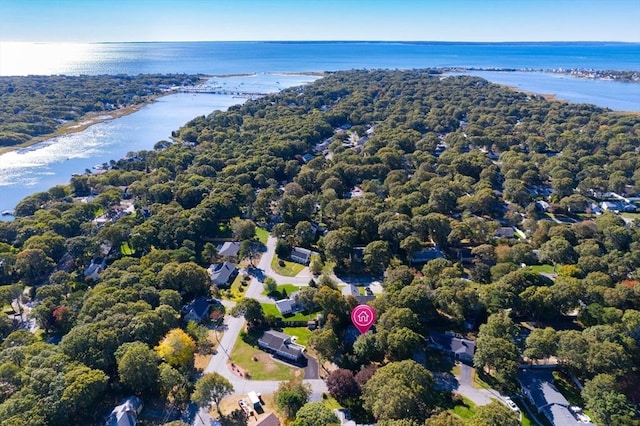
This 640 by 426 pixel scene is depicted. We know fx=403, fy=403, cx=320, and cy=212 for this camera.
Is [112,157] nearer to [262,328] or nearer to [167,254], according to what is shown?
[167,254]

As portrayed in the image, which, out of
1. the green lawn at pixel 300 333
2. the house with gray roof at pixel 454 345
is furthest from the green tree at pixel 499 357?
the green lawn at pixel 300 333

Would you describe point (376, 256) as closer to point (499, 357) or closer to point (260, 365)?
point (499, 357)

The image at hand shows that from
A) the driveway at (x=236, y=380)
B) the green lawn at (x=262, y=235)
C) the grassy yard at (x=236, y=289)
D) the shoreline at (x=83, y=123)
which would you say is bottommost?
the driveway at (x=236, y=380)

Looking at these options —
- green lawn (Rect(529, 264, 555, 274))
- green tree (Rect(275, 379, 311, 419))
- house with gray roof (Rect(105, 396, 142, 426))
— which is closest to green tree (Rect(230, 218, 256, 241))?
house with gray roof (Rect(105, 396, 142, 426))

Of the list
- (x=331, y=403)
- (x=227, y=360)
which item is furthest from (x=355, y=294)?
(x=227, y=360)

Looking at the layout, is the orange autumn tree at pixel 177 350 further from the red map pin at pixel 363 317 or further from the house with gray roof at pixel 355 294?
the house with gray roof at pixel 355 294

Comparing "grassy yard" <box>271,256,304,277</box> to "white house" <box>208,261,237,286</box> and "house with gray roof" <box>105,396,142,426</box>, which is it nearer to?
"white house" <box>208,261,237,286</box>

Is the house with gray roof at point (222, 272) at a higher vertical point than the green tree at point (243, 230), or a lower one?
lower
